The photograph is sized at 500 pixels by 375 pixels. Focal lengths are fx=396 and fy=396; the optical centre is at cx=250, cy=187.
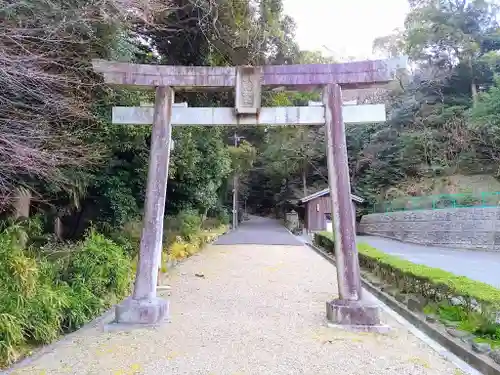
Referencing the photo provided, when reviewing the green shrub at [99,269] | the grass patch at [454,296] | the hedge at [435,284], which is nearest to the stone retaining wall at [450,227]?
the hedge at [435,284]

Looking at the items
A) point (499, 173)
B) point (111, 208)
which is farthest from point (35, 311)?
point (499, 173)

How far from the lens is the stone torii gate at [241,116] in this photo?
5680mm

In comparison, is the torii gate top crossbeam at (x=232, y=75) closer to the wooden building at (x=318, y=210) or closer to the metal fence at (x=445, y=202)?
the metal fence at (x=445, y=202)

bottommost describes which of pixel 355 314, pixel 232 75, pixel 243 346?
pixel 243 346

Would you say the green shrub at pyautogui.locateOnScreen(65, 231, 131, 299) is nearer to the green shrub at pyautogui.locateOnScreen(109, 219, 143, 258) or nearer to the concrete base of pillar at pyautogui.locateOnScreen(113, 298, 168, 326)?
the concrete base of pillar at pyautogui.locateOnScreen(113, 298, 168, 326)

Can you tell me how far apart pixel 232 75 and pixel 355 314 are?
3.97 metres

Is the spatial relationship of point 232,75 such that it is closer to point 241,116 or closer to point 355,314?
point 241,116

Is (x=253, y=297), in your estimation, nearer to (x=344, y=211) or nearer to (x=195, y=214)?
(x=344, y=211)

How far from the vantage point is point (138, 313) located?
555 centimetres

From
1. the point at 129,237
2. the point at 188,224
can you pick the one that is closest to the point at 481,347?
the point at 129,237

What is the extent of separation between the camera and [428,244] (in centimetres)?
1975

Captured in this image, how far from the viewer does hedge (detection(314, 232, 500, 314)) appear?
190 inches

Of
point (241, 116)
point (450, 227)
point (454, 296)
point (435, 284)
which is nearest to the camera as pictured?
point (454, 296)

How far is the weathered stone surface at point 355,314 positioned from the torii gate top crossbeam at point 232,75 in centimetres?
327
